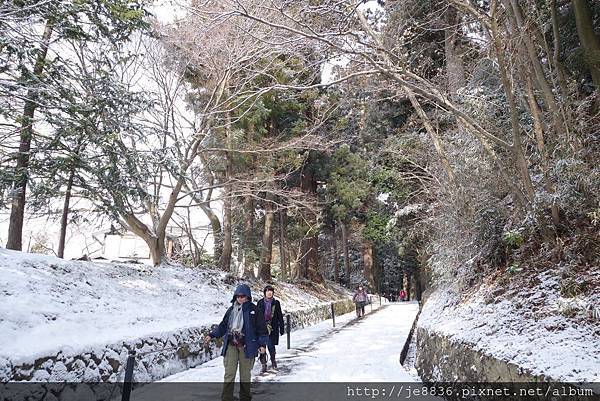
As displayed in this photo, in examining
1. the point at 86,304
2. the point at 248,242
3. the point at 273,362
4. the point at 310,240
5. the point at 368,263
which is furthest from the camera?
the point at 368,263

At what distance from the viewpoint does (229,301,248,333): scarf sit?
4586 millimetres

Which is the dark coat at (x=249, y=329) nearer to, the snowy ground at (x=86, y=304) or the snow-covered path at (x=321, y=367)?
the snow-covered path at (x=321, y=367)

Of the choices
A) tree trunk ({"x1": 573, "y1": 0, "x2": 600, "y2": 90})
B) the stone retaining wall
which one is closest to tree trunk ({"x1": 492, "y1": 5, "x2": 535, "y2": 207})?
tree trunk ({"x1": 573, "y1": 0, "x2": 600, "y2": 90})

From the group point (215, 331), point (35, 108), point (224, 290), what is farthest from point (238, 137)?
point (215, 331)

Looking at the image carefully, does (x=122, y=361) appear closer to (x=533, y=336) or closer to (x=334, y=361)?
(x=334, y=361)

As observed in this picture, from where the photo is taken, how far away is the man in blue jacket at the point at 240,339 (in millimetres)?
4543

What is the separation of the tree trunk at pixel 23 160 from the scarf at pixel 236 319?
522cm

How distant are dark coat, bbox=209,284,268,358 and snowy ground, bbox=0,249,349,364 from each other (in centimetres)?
200

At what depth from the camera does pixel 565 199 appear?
5.32 m

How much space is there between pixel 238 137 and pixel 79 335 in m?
8.70

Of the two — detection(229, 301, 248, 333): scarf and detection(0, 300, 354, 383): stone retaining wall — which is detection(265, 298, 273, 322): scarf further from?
detection(229, 301, 248, 333): scarf

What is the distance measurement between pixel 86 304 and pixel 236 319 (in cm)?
389

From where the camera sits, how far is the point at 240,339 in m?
4.54

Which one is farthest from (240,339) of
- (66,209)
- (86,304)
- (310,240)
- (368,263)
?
(368,263)
